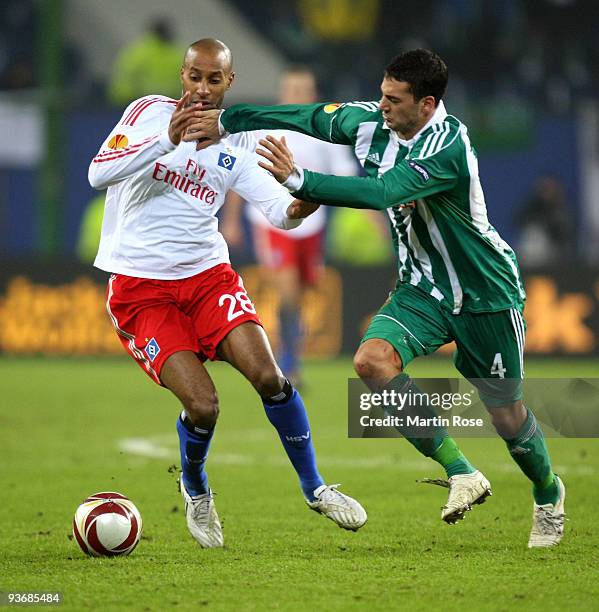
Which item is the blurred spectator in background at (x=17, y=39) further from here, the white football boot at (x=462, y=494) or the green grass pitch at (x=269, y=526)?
the white football boot at (x=462, y=494)

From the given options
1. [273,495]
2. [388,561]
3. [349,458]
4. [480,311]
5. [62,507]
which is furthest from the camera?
[349,458]

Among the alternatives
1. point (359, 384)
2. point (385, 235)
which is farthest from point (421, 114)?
point (385, 235)

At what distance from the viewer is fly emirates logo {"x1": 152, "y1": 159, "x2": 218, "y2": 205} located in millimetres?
5660

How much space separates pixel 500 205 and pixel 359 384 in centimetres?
1390

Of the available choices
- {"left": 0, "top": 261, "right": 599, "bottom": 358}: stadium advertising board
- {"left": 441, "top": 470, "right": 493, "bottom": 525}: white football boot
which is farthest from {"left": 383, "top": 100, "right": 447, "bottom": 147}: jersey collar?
{"left": 0, "top": 261, "right": 599, "bottom": 358}: stadium advertising board

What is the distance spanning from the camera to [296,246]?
11711 mm

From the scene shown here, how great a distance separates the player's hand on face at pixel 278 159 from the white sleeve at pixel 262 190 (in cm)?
75

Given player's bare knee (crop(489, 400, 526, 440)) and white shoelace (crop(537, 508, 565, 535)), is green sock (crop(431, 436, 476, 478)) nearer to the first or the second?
player's bare knee (crop(489, 400, 526, 440))

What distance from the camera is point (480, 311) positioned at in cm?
543

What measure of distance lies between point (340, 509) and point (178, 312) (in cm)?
108

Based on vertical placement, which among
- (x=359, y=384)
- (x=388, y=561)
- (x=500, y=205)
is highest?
(x=359, y=384)

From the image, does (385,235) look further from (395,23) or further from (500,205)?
(395,23)

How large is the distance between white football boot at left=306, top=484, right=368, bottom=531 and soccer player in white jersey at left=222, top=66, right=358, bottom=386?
5591mm

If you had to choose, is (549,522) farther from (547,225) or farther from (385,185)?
(547,225)
